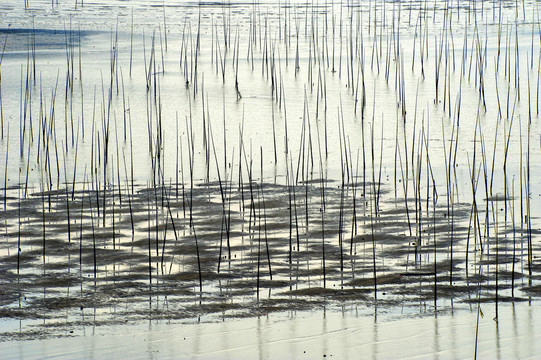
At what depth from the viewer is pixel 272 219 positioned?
4586 millimetres

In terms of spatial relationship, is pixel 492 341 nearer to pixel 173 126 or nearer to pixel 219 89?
pixel 173 126

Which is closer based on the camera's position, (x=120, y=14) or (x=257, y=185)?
(x=257, y=185)

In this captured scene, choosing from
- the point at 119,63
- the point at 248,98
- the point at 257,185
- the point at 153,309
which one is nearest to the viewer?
the point at 153,309

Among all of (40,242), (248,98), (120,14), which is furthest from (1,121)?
(120,14)

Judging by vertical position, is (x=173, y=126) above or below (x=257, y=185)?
above

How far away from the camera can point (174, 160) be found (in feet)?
19.4

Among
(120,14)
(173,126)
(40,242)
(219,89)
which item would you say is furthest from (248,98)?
(120,14)

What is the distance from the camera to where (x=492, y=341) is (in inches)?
122

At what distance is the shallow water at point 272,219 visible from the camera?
324cm

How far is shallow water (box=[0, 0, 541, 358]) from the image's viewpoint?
127 inches

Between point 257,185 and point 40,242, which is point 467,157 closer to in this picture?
point 257,185

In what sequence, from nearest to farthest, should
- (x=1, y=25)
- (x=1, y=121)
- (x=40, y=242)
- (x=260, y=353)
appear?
(x=260, y=353) < (x=40, y=242) < (x=1, y=121) < (x=1, y=25)

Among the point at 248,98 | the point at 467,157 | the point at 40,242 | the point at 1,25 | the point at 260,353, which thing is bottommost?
the point at 260,353

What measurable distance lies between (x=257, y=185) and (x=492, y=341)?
229cm
